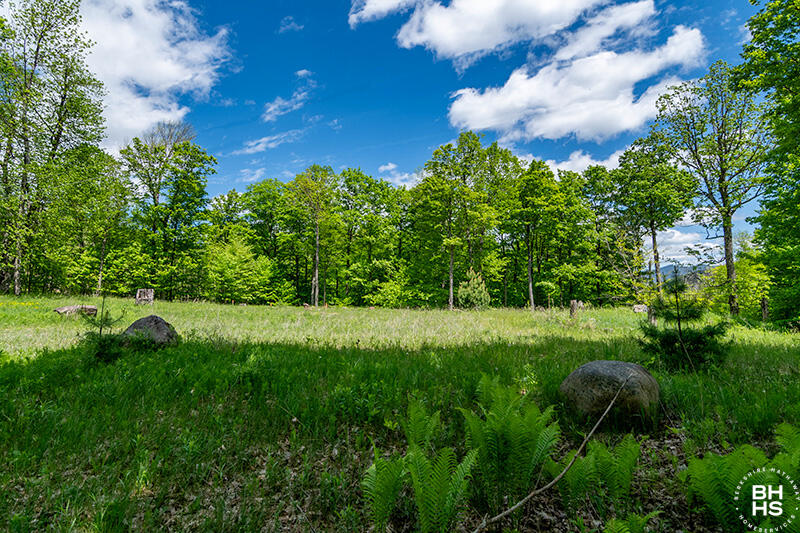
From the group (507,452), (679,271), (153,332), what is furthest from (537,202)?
(507,452)

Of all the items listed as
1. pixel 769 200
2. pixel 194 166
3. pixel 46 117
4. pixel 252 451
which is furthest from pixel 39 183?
pixel 769 200

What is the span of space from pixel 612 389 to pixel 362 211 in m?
31.7

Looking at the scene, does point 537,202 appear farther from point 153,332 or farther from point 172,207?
point 172,207

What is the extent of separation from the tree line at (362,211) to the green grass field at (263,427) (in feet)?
20.1

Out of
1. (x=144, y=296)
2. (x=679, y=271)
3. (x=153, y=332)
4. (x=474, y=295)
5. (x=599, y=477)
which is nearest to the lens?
(x=599, y=477)

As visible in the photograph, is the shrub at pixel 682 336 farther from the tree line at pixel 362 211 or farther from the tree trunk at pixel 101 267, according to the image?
the tree trunk at pixel 101 267

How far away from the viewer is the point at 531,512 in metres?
2.33

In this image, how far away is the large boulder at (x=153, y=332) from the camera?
22.1 feet

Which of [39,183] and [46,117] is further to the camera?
[46,117]

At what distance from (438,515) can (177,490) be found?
233 cm

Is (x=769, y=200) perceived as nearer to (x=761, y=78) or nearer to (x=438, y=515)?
(x=761, y=78)

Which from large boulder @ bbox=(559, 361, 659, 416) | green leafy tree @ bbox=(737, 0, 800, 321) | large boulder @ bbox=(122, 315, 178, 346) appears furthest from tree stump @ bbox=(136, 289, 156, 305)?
green leafy tree @ bbox=(737, 0, 800, 321)

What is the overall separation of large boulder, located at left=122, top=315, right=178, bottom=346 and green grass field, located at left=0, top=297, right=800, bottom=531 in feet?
2.25

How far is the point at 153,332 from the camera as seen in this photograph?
7.05m
